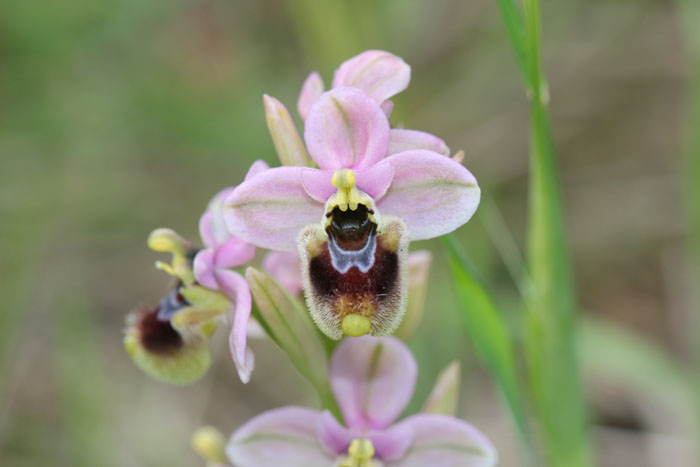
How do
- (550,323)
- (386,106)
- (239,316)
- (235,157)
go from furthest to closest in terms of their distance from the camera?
(235,157)
(550,323)
(386,106)
(239,316)

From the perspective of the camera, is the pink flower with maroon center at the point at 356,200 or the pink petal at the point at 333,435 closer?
the pink flower with maroon center at the point at 356,200

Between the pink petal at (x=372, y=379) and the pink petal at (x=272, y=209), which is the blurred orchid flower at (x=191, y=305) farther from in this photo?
the pink petal at (x=372, y=379)

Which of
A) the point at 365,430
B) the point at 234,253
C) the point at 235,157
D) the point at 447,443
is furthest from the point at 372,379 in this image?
the point at 235,157

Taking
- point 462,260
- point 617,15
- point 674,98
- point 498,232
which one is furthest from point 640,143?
point 462,260

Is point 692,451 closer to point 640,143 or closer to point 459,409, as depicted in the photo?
point 459,409

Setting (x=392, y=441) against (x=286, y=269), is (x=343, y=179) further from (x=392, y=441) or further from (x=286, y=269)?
(x=392, y=441)

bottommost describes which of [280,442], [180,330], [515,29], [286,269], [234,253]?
[280,442]

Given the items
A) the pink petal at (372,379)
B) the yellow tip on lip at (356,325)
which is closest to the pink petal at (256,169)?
the yellow tip on lip at (356,325)
